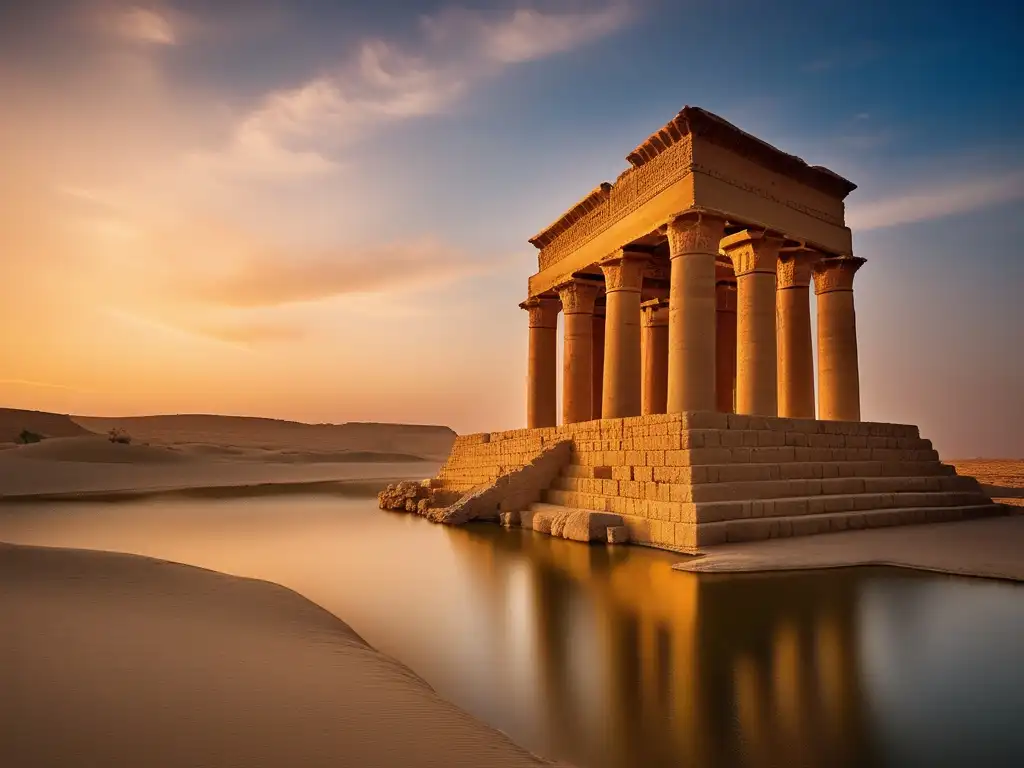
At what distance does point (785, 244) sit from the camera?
1611 cm

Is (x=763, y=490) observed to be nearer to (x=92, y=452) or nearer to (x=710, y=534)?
(x=710, y=534)

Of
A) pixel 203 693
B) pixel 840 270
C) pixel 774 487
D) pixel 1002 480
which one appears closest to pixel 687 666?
pixel 203 693

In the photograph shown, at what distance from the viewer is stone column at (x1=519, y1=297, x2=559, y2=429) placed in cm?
2083

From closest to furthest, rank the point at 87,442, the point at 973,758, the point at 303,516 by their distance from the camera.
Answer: the point at 973,758
the point at 303,516
the point at 87,442

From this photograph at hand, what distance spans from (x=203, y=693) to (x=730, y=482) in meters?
8.99

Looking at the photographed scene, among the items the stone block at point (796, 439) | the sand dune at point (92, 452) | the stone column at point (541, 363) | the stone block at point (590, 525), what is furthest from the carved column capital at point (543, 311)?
the sand dune at point (92, 452)

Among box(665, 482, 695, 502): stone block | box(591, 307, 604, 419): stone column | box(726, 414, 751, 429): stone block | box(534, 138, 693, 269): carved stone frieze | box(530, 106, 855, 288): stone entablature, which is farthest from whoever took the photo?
box(591, 307, 604, 419): stone column

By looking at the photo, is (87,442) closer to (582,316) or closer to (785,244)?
(582,316)

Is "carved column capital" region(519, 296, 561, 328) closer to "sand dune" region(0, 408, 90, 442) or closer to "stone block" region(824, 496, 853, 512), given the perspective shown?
"stone block" region(824, 496, 853, 512)

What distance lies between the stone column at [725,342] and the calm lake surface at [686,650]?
41.2 feet

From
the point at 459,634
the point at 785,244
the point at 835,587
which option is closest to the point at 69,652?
the point at 459,634

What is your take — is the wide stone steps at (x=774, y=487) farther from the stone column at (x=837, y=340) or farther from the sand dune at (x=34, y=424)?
the sand dune at (x=34, y=424)

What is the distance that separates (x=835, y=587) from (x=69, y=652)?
685cm

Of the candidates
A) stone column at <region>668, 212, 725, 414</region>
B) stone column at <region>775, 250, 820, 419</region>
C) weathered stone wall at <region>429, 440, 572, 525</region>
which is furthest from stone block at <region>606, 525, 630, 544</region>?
stone column at <region>775, 250, 820, 419</region>
